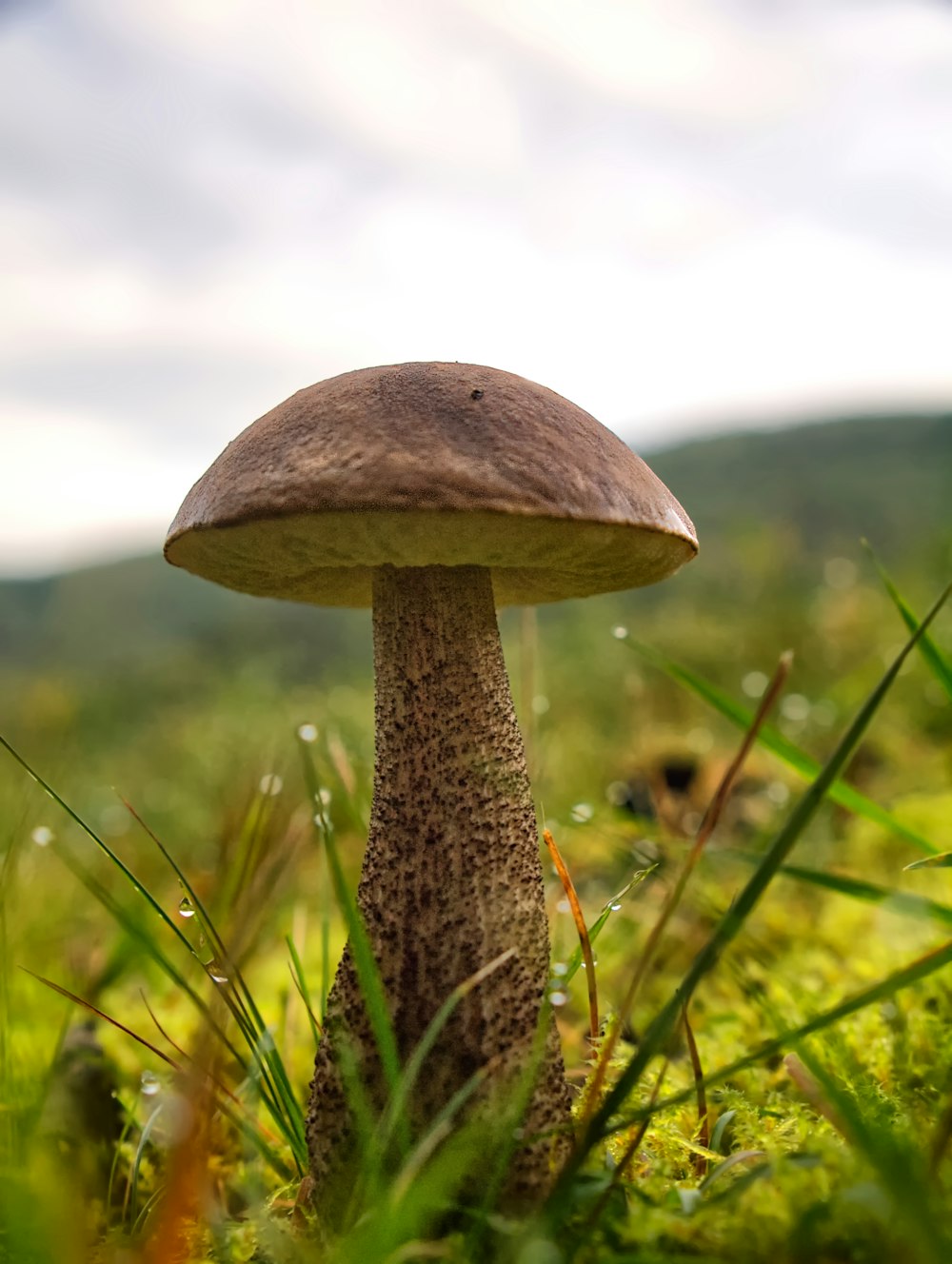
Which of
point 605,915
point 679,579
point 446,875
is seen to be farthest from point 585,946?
point 679,579

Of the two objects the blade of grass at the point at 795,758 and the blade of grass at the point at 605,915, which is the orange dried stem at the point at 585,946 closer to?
the blade of grass at the point at 605,915

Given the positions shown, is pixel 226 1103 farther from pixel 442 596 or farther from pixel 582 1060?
pixel 442 596

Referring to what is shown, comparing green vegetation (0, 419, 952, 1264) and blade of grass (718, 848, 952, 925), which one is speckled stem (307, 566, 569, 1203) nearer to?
green vegetation (0, 419, 952, 1264)

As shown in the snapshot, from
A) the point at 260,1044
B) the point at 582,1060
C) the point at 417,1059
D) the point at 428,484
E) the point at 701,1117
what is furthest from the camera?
the point at 582,1060

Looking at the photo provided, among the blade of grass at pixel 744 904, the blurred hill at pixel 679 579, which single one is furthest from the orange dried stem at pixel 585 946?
the blurred hill at pixel 679 579

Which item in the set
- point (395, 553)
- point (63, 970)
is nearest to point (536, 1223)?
point (395, 553)

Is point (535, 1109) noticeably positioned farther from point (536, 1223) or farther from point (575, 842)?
point (575, 842)
